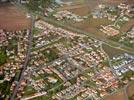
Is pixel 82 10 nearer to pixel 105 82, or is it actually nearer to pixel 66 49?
pixel 66 49

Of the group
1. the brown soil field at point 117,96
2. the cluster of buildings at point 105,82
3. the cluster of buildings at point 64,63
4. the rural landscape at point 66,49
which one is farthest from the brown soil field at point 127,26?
the brown soil field at point 117,96

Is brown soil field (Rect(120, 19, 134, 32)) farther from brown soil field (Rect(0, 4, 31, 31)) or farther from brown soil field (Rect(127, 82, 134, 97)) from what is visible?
brown soil field (Rect(127, 82, 134, 97))

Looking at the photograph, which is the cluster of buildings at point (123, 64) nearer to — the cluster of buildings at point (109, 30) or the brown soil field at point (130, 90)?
the brown soil field at point (130, 90)

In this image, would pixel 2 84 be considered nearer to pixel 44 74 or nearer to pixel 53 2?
pixel 44 74

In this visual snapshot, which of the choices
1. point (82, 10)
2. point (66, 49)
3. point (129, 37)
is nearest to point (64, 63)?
point (66, 49)

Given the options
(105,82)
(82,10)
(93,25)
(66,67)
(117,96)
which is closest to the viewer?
(117,96)

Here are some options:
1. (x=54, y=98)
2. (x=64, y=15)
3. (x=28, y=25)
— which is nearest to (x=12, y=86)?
(x=54, y=98)

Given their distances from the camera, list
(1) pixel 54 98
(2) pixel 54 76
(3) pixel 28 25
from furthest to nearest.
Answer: (3) pixel 28 25 → (2) pixel 54 76 → (1) pixel 54 98

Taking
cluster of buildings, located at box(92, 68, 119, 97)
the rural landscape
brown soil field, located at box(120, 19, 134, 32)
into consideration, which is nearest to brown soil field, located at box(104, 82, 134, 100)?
the rural landscape

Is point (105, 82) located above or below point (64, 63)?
below
